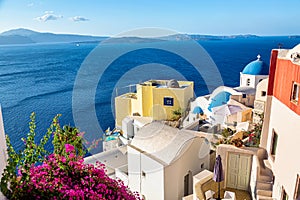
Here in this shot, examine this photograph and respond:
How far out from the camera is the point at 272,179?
5117 mm

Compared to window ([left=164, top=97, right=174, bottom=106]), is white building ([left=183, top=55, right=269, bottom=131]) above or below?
above

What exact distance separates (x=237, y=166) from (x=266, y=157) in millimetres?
736

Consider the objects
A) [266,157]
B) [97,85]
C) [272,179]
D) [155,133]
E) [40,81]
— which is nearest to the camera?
[272,179]

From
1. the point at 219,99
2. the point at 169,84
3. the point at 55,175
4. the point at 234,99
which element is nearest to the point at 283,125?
the point at 55,175

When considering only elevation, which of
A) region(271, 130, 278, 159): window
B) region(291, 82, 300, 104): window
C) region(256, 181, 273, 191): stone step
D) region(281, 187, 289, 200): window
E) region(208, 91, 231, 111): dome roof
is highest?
region(291, 82, 300, 104): window

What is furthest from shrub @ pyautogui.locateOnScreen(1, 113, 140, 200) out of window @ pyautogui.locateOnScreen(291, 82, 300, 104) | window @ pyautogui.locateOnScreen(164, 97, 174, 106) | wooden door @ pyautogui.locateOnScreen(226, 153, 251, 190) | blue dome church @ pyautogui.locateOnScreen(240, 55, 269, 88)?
blue dome church @ pyautogui.locateOnScreen(240, 55, 269, 88)

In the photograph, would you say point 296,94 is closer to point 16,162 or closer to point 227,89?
point 16,162

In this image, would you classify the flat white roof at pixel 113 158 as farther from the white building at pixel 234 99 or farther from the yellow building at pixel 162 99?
the yellow building at pixel 162 99

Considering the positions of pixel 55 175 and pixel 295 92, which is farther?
pixel 295 92

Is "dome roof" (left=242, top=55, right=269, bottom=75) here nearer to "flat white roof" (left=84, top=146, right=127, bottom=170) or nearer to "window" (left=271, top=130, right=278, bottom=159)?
"flat white roof" (left=84, top=146, right=127, bottom=170)

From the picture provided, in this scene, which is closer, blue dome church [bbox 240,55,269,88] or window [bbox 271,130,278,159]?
window [bbox 271,130,278,159]

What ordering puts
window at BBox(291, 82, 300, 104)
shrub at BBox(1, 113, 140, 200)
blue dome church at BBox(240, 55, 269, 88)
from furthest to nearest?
blue dome church at BBox(240, 55, 269, 88) < window at BBox(291, 82, 300, 104) < shrub at BBox(1, 113, 140, 200)

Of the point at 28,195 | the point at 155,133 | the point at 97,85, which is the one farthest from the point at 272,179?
the point at 97,85

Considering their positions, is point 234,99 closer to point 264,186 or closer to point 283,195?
point 264,186
